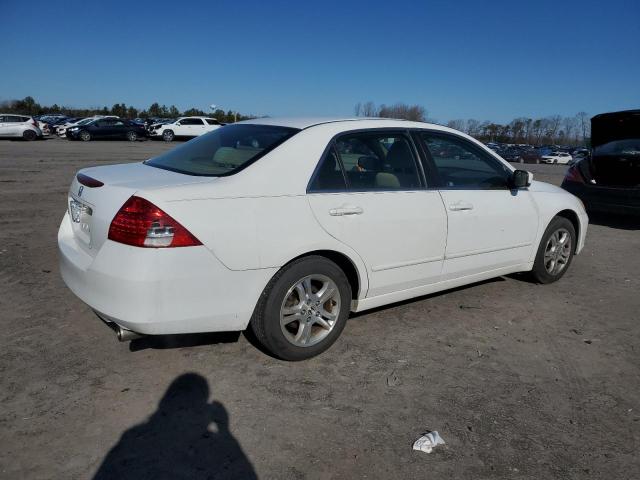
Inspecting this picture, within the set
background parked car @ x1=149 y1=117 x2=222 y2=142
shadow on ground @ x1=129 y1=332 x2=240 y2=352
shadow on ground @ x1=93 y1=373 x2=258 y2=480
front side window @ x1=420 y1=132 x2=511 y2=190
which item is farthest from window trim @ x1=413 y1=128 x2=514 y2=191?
background parked car @ x1=149 y1=117 x2=222 y2=142

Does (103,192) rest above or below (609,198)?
above

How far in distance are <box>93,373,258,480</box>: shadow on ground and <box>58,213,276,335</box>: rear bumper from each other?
0.45m

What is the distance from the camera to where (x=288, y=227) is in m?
3.13

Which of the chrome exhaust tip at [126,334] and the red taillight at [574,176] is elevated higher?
the red taillight at [574,176]

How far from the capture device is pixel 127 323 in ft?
9.32

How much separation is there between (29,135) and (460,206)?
30.6 metres

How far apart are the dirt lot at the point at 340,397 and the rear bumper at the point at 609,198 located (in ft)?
13.0

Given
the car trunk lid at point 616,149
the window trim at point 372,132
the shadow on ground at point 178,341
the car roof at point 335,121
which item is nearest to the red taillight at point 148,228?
the window trim at point 372,132

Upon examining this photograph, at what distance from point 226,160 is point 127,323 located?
49.1 inches

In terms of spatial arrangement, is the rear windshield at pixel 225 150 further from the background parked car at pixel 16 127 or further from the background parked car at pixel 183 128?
the background parked car at pixel 183 128

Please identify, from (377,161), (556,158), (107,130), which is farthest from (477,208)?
(556,158)

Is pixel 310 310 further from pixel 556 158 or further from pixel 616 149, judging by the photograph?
pixel 556 158

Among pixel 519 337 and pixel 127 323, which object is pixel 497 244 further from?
pixel 127 323

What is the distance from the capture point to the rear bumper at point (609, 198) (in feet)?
25.7
